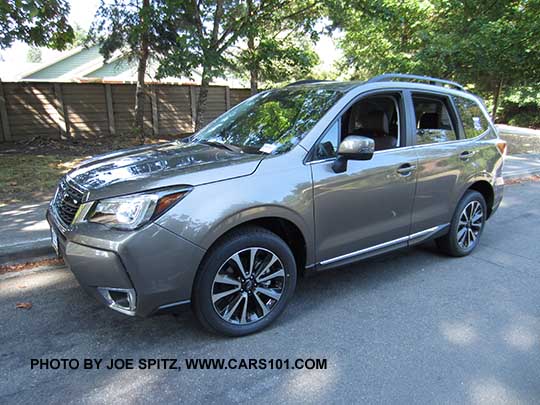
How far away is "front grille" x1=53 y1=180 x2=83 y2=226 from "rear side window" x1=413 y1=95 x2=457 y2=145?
2.89 metres

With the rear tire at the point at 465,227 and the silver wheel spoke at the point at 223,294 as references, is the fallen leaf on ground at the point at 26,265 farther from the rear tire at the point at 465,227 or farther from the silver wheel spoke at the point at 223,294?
the rear tire at the point at 465,227

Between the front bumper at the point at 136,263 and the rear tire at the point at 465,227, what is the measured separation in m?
2.93

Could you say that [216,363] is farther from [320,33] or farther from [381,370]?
[320,33]

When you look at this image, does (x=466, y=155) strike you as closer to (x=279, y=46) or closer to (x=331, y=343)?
(x=331, y=343)

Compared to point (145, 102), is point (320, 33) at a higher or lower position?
higher

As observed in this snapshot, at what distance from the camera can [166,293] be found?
A: 250cm

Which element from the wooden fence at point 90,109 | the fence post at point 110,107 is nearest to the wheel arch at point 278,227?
the wooden fence at point 90,109

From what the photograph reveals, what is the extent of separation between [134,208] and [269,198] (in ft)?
2.88

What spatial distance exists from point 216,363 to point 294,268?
86 centimetres

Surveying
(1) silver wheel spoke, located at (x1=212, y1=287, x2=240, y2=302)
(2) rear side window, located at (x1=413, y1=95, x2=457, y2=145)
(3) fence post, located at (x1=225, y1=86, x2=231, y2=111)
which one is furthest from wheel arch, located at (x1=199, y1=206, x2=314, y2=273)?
(3) fence post, located at (x1=225, y1=86, x2=231, y2=111)

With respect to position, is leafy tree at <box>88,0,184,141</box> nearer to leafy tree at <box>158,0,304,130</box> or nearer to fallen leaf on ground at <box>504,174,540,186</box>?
leafy tree at <box>158,0,304,130</box>

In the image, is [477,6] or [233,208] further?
[477,6]

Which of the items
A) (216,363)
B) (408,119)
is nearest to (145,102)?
(408,119)

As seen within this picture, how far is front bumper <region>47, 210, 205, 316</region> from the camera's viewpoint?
236 centimetres
